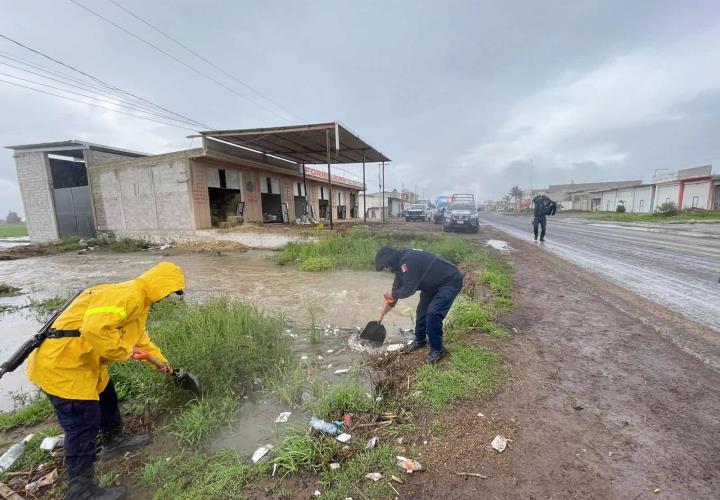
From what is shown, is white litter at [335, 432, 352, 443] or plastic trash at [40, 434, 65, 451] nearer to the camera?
white litter at [335, 432, 352, 443]

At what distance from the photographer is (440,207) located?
26266 mm

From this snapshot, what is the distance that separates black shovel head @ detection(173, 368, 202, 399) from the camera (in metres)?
2.69

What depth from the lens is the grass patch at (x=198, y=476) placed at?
1.94 m

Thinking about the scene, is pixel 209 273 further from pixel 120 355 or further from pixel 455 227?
pixel 455 227

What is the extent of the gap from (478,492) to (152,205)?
54.0 ft

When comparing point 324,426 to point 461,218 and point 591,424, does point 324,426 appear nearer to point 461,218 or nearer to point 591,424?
point 591,424

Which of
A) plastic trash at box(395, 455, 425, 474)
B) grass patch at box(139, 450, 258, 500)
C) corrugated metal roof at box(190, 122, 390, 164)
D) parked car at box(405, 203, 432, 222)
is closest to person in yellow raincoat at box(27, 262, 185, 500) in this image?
grass patch at box(139, 450, 258, 500)

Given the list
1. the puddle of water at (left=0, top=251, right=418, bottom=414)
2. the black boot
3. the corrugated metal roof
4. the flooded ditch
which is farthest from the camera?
the corrugated metal roof

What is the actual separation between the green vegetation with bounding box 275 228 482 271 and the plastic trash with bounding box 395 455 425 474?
264 inches

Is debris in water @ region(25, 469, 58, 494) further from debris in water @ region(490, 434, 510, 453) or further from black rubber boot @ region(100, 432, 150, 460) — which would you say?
debris in water @ region(490, 434, 510, 453)

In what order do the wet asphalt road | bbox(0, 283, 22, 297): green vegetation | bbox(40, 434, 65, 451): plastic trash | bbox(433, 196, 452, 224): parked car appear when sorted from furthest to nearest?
bbox(433, 196, 452, 224): parked car → bbox(0, 283, 22, 297): green vegetation → the wet asphalt road → bbox(40, 434, 65, 451): plastic trash

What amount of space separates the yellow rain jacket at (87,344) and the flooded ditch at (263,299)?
1.07 metres

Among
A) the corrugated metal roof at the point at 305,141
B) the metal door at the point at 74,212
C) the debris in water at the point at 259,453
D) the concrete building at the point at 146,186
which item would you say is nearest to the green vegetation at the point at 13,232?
the concrete building at the point at 146,186

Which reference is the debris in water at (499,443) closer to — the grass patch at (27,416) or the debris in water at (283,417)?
the debris in water at (283,417)
